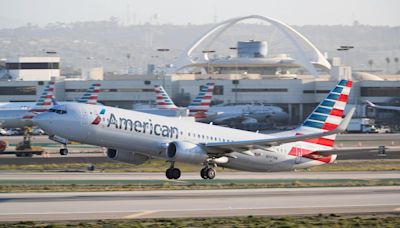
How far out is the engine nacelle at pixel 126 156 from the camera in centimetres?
6066

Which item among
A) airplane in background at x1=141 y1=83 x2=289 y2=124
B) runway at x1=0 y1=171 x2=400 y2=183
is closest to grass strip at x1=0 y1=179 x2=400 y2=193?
runway at x1=0 y1=171 x2=400 y2=183

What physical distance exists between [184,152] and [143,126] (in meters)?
3.03

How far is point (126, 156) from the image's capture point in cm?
6075

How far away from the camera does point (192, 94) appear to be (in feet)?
589

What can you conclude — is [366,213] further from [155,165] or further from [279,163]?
[155,165]

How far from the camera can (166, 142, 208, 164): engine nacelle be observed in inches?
2355

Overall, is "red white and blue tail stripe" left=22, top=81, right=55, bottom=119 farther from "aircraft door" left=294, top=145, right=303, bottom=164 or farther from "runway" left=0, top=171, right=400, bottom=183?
"aircraft door" left=294, top=145, right=303, bottom=164

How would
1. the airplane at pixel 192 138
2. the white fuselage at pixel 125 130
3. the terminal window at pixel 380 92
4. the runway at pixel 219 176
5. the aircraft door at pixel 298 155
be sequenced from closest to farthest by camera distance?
the white fuselage at pixel 125 130, the airplane at pixel 192 138, the runway at pixel 219 176, the aircraft door at pixel 298 155, the terminal window at pixel 380 92

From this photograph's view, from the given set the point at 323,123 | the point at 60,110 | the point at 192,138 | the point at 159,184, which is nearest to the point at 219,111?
the point at 323,123

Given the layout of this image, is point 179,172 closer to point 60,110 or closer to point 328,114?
point 60,110

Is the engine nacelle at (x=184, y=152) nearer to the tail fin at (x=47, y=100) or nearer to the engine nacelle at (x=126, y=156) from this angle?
the engine nacelle at (x=126, y=156)

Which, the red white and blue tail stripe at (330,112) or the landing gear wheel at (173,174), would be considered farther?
the red white and blue tail stripe at (330,112)

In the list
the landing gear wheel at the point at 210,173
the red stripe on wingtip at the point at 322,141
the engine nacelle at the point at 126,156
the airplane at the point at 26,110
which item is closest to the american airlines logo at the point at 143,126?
the engine nacelle at the point at 126,156

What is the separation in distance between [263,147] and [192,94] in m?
117
